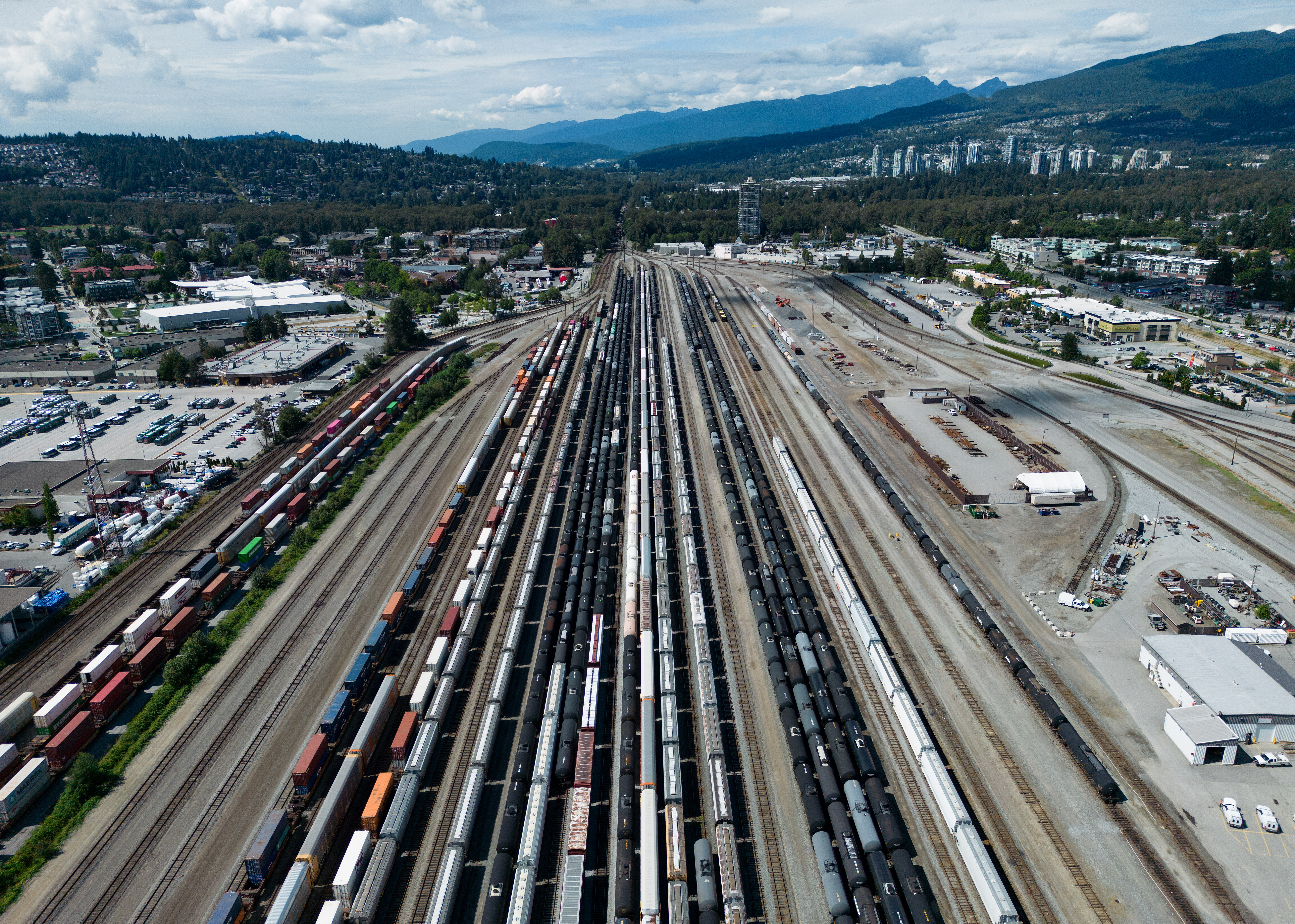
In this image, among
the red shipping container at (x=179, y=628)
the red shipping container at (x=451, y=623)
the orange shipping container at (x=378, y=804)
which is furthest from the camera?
the red shipping container at (x=179, y=628)

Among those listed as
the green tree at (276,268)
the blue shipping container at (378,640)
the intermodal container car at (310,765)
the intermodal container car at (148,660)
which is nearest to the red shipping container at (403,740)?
the intermodal container car at (310,765)

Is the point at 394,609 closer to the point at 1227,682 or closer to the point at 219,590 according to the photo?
the point at 219,590

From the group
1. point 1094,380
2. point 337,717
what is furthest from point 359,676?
point 1094,380

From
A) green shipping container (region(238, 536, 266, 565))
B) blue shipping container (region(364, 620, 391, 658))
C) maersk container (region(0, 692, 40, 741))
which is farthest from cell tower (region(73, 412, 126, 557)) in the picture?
blue shipping container (region(364, 620, 391, 658))

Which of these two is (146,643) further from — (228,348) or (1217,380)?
(1217,380)

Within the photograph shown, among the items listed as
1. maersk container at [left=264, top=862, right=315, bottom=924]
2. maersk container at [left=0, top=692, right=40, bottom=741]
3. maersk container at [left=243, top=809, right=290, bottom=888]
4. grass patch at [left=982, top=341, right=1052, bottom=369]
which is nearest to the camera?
maersk container at [left=264, top=862, right=315, bottom=924]

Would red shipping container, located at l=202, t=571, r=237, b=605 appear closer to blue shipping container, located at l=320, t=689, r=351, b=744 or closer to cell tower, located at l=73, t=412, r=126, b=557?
cell tower, located at l=73, t=412, r=126, b=557

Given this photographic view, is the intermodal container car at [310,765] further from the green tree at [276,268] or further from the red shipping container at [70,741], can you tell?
the green tree at [276,268]
